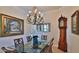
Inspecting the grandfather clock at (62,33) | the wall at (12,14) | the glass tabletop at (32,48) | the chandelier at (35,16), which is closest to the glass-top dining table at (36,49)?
the glass tabletop at (32,48)

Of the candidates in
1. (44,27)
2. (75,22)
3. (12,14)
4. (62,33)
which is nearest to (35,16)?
(44,27)

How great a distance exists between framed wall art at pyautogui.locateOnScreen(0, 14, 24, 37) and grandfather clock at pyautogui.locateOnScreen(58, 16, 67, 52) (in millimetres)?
615

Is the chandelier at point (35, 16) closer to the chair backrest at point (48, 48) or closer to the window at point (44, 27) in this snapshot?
the window at point (44, 27)

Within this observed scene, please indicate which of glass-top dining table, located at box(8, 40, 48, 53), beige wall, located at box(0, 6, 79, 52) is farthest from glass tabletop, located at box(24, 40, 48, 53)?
beige wall, located at box(0, 6, 79, 52)

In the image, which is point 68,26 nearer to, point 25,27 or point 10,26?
point 25,27

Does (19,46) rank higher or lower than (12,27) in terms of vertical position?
lower

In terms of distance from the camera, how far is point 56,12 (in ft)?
7.04

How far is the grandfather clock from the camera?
7.03 feet

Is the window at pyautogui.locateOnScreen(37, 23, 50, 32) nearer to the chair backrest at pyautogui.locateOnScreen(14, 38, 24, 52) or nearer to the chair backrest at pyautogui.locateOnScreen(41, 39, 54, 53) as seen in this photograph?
the chair backrest at pyautogui.locateOnScreen(41, 39, 54, 53)
